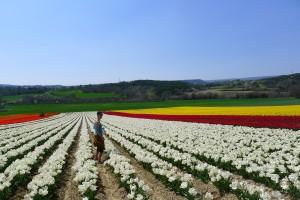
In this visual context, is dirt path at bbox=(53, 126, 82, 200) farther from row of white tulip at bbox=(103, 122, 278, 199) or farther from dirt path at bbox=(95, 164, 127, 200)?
row of white tulip at bbox=(103, 122, 278, 199)

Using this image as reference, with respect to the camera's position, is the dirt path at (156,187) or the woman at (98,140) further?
the woman at (98,140)

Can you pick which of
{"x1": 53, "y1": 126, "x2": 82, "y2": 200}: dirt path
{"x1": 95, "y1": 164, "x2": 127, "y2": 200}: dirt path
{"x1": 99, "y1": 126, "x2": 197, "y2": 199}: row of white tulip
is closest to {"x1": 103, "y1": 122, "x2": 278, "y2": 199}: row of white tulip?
{"x1": 99, "y1": 126, "x2": 197, "y2": 199}: row of white tulip

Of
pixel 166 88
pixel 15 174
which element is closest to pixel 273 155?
pixel 15 174

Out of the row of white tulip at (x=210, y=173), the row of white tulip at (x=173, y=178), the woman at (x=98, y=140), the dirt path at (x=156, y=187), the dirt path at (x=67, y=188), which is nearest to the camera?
the row of white tulip at (x=210, y=173)

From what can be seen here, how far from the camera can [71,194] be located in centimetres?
894

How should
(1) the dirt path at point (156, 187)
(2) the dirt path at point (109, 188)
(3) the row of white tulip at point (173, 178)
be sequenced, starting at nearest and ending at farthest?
1. (3) the row of white tulip at point (173, 178)
2. (1) the dirt path at point (156, 187)
3. (2) the dirt path at point (109, 188)

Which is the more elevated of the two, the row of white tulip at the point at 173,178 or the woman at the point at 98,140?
the woman at the point at 98,140

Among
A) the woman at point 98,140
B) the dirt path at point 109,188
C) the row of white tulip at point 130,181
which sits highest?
the woman at point 98,140

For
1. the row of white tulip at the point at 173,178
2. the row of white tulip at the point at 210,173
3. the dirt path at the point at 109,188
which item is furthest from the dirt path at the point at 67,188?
the row of white tulip at the point at 210,173

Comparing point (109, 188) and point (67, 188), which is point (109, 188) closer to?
point (109, 188)

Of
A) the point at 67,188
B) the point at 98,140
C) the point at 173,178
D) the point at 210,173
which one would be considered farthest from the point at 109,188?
the point at 98,140

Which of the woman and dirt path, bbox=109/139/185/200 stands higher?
the woman

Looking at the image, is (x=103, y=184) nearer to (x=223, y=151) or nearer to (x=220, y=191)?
(x=220, y=191)

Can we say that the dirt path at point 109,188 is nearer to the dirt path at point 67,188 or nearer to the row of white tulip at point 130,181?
the row of white tulip at point 130,181
